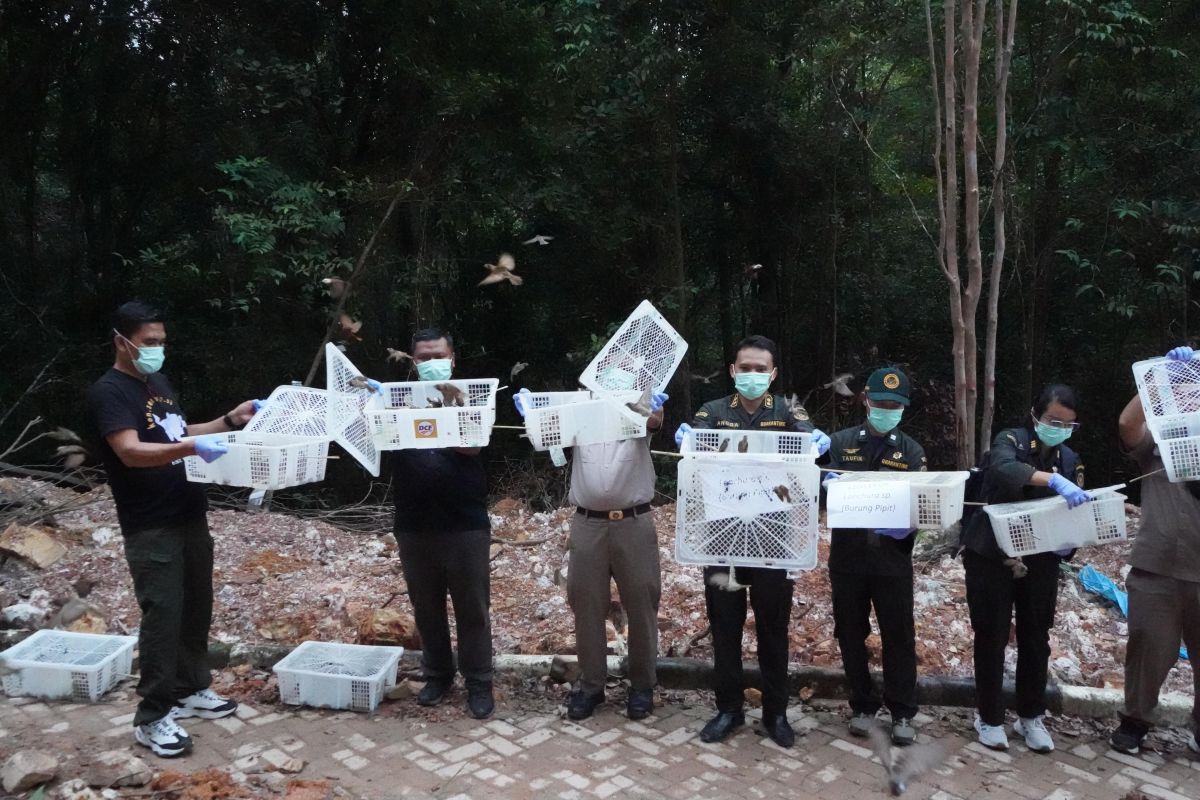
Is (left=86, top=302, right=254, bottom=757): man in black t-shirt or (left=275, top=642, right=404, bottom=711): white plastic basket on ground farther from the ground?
(left=86, top=302, right=254, bottom=757): man in black t-shirt

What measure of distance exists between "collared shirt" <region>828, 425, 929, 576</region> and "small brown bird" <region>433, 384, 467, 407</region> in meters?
1.60

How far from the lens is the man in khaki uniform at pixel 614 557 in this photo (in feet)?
12.5

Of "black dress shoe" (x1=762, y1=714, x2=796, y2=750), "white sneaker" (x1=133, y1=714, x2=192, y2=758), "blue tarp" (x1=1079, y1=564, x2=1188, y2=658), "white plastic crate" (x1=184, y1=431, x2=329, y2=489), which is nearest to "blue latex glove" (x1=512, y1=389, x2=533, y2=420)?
"white plastic crate" (x1=184, y1=431, x2=329, y2=489)

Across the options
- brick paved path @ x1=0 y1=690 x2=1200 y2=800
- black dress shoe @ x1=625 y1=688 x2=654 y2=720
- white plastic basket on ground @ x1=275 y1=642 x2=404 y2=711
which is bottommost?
brick paved path @ x1=0 y1=690 x2=1200 y2=800

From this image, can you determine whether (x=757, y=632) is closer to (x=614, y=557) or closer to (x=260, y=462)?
(x=614, y=557)

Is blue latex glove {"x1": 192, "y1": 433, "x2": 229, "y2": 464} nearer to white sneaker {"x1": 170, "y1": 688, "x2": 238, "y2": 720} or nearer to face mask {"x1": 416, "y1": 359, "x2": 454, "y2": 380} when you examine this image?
face mask {"x1": 416, "y1": 359, "x2": 454, "y2": 380}

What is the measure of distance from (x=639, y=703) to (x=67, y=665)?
8.63ft

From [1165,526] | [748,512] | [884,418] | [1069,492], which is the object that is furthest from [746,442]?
[1165,526]

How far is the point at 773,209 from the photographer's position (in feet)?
36.3

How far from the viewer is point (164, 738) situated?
3500 millimetres

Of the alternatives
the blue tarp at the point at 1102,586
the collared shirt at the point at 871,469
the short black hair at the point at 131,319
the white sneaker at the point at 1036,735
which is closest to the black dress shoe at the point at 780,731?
the collared shirt at the point at 871,469

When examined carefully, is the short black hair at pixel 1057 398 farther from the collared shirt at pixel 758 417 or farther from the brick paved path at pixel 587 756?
the brick paved path at pixel 587 756

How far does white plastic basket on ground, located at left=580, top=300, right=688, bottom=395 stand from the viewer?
3.80 meters

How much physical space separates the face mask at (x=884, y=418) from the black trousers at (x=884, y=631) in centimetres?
62
